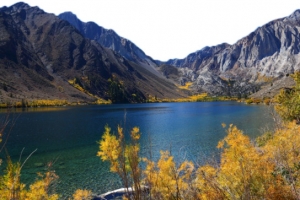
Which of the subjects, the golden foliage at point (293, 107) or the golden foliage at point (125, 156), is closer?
the golden foliage at point (125, 156)

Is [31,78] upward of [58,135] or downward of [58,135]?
upward

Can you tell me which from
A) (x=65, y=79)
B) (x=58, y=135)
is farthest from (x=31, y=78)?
(x=58, y=135)

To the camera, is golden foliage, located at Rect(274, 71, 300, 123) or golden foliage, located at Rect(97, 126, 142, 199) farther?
golden foliage, located at Rect(274, 71, 300, 123)

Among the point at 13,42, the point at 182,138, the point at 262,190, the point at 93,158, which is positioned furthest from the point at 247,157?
the point at 13,42

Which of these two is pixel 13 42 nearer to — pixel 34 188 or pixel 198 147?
pixel 198 147

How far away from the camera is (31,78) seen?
529 ft

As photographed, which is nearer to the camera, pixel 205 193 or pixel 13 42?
pixel 205 193

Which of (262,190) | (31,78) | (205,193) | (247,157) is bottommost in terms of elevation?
(205,193)

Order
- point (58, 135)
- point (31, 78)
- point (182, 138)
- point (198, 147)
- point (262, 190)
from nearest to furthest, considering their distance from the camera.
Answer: point (262, 190), point (198, 147), point (182, 138), point (58, 135), point (31, 78)

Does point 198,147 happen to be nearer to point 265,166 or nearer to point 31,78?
point 265,166

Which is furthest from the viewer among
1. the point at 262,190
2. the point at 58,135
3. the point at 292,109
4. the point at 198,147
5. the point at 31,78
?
the point at 31,78

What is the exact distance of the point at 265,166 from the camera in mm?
11828

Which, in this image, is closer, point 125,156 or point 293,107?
point 125,156

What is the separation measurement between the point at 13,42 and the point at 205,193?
8324 inches
